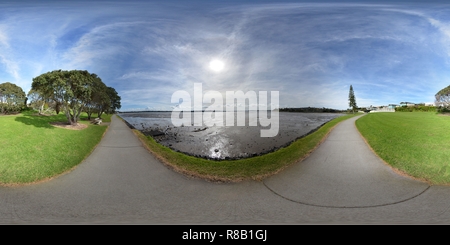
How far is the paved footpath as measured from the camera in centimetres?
321

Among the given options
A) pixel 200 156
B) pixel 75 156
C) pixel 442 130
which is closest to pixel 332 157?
pixel 442 130

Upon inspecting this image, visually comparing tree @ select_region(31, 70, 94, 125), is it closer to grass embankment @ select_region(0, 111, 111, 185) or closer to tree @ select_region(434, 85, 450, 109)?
grass embankment @ select_region(0, 111, 111, 185)

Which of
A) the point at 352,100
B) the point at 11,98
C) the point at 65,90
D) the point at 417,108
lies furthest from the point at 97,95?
the point at 417,108

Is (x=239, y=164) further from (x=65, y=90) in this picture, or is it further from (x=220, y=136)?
(x=65, y=90)

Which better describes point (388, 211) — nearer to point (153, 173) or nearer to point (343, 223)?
point (343, 223)

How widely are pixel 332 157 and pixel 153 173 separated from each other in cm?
537

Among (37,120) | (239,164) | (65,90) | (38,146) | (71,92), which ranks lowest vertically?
(239,164)

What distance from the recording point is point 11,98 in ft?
18.6

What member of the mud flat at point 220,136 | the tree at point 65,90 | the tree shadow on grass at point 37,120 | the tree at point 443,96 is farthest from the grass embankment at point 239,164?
the tree shadow on grass at point 37,120

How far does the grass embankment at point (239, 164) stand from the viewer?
4793 mm

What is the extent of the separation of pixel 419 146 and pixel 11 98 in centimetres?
1299

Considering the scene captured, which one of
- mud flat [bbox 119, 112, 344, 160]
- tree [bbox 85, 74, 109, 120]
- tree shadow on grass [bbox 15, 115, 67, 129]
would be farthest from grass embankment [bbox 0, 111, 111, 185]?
mud flat [bbox 119, 112, 344, 160]

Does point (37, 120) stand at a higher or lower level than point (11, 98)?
lower

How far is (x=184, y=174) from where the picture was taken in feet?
16.3
